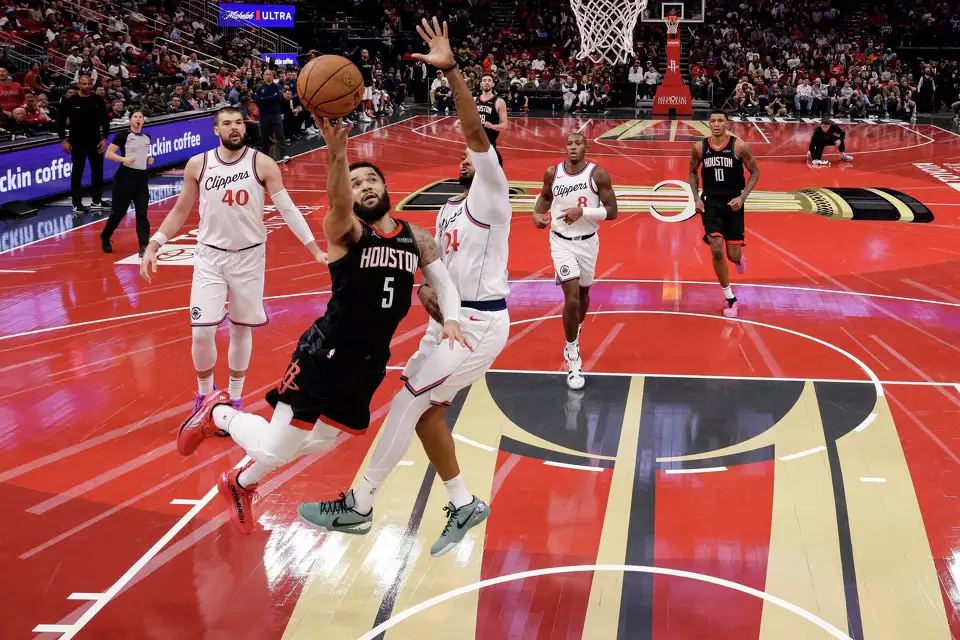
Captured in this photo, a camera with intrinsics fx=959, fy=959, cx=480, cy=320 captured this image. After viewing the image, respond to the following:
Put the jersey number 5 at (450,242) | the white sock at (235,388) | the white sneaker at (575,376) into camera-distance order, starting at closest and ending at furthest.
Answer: the jersey number 5 at (450,242), the white sock at (235,388), the white sneaker at (575,376)

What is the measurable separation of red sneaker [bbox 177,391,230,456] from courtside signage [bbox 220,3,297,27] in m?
29.1

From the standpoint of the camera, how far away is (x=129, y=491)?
5.76 metres

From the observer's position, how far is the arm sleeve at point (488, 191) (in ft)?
15.5

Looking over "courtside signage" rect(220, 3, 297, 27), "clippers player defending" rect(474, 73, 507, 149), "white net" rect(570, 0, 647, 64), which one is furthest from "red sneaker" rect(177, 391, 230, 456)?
"courtside signage" rect(220, 3, 297, 27)

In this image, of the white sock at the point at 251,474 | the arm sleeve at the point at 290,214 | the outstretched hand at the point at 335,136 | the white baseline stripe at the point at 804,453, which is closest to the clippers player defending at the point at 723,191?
the white baseline stripe at the point at 804,453

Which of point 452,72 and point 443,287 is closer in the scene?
point 452,72

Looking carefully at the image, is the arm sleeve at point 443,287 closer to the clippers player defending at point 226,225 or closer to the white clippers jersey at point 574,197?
the clippers player defending at point 226,225

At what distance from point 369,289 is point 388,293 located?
99 millimetres

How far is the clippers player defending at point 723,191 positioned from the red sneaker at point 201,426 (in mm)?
5483

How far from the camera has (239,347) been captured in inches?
264

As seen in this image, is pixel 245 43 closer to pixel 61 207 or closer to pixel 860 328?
pixel 61 207

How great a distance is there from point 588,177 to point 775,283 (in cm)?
374

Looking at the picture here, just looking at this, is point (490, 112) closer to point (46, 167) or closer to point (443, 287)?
point (443, 287)

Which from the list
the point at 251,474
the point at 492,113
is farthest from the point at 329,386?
the point at 492,113
